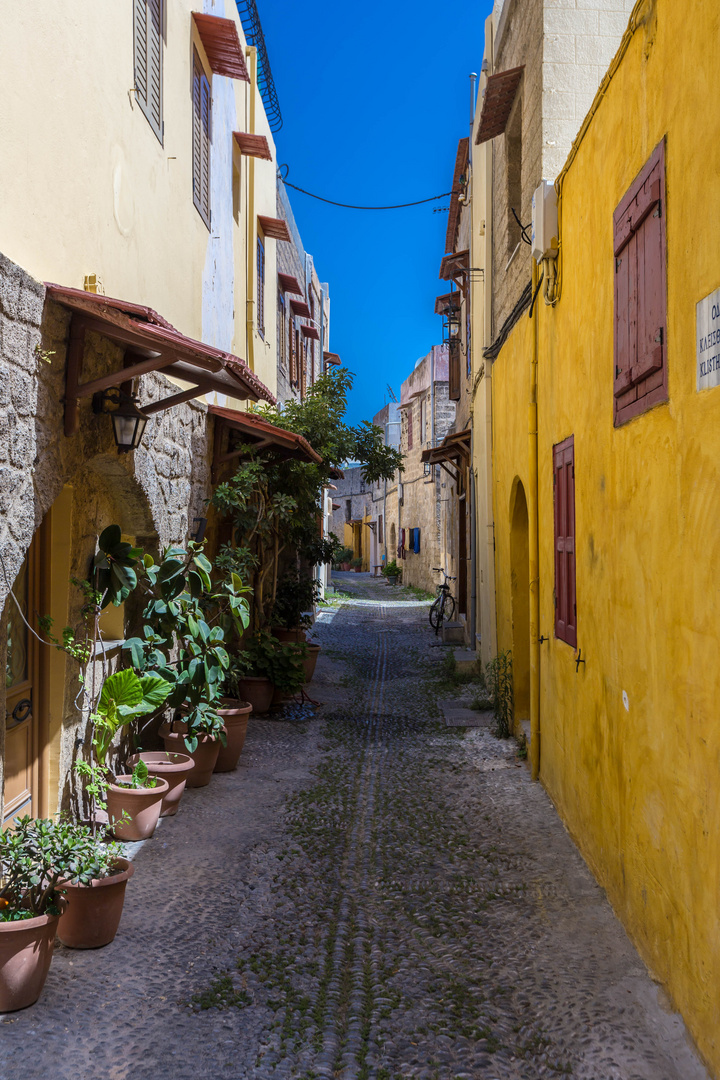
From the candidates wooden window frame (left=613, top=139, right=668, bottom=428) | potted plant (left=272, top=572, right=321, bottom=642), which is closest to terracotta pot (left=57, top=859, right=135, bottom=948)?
wooden window frame (left=613, top=139, right=668, bottom=428)

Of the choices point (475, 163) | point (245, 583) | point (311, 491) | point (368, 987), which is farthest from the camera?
point (475, 163)

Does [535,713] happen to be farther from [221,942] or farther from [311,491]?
[311,491]

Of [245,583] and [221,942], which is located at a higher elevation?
[245,583]

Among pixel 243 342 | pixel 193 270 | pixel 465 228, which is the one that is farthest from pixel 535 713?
pixel 465 228

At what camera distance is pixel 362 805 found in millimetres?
5715

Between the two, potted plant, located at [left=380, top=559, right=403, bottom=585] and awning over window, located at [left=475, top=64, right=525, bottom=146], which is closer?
awning over window, located at [left=475, top=64, right=525, bottom=146]

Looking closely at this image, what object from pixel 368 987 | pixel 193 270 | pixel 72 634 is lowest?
pixel 368 987

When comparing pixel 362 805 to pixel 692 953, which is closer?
pixel 692 953

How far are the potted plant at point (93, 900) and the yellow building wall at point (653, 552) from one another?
2206 mm

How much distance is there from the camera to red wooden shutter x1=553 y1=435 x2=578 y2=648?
491 centimetres

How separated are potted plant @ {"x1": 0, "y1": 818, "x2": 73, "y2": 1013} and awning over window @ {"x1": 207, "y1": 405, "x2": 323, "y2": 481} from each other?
4.62 metres

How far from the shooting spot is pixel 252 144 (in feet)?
30.3

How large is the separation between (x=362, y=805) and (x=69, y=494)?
285 centimetres

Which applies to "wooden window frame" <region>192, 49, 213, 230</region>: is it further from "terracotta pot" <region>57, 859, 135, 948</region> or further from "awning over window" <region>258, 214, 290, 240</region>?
"terracotta pot" <region>57, 859, 135, 948</region>
